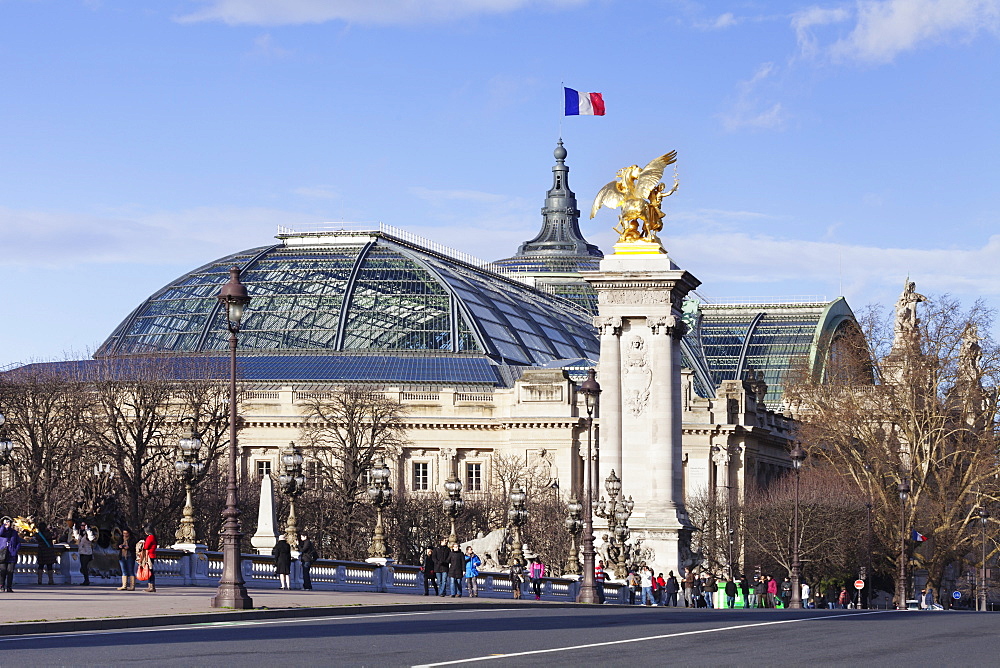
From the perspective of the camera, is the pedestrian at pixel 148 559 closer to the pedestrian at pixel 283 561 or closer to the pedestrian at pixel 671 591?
the pedestrian at pixel 283 561

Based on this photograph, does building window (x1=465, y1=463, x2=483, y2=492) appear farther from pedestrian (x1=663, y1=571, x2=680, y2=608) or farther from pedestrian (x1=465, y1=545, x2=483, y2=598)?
pedestrian (x1=465, y1=545, x2=483, y2=598)

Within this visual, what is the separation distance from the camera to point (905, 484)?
7244 centimetres

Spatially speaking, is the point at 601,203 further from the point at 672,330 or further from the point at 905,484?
the point at 905,484

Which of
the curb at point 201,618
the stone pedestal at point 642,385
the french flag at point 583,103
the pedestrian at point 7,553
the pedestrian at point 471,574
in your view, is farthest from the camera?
the french flag at point 583,103

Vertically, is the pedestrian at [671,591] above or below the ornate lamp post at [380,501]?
below

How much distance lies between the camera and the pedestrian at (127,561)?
4128 cm

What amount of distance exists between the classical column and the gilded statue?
353 centimetres

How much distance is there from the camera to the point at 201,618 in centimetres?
3109

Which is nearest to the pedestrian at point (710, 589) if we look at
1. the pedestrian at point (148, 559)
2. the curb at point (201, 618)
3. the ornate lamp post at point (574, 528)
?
the ornate lamp post at point (574, 528)

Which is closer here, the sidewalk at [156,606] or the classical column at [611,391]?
the sidewalk at [156,606]

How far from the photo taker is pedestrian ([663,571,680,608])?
2345 inches

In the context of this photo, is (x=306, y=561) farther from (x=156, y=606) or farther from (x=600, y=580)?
(x=156, y=606)

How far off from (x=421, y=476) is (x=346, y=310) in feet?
63.1

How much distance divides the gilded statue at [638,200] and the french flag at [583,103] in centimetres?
1378
